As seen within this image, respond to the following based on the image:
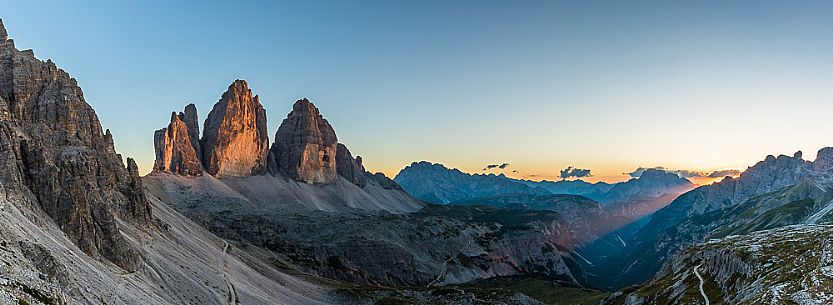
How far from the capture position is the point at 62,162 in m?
98.1

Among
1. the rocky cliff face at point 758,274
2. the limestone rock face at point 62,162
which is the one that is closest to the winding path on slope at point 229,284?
the limestone rock face at point 62,162

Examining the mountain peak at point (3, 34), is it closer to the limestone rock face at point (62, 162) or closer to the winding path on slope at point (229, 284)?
the limestone rock face at point (62, 162)

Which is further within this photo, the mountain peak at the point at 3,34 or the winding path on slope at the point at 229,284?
the mountain peak at the point at 3,34

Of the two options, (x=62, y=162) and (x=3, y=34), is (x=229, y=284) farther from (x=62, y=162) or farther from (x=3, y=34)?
(x=3, y=34)

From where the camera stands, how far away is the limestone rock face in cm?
8344

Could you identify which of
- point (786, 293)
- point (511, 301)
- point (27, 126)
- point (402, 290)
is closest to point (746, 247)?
point (786, 293)

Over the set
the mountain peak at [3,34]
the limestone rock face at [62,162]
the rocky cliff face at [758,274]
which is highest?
the mountain peak at [3,34]

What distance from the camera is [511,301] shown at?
159 metres

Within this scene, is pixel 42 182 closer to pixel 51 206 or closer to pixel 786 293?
pixel 51 206

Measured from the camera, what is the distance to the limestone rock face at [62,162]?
83.4 m

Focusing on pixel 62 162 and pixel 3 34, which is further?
pixel 3 34

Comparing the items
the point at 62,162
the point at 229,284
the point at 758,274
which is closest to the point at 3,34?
the point at 62,162

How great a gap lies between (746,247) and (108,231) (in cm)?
12163

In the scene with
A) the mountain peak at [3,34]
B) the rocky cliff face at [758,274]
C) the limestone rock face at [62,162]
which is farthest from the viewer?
the mountain peak at [3,34]
